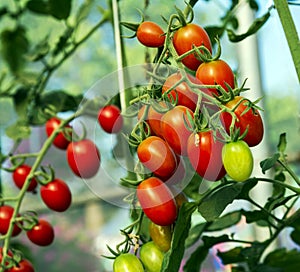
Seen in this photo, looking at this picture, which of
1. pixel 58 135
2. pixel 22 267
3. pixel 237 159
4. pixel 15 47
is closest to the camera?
pixel 237 159

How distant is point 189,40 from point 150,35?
0.14 ft

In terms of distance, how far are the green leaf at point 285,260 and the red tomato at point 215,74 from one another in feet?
1.23

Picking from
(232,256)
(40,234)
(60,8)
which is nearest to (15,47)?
(60,8)

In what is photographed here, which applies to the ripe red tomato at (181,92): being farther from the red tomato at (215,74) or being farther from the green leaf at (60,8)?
the green leaf at (60,8)

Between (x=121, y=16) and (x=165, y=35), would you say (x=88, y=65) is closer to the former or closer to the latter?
(x=121, y=16)

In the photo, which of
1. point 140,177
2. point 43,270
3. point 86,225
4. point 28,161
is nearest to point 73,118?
point 140,177

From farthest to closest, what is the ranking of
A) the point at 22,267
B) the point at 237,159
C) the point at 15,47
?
1. the point at 15,47
2. the point at 22,267
3. the point at 237,159

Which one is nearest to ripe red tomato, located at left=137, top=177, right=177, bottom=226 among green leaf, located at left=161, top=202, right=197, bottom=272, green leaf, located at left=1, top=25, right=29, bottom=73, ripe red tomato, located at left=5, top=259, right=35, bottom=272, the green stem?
green leaf, located at left=161, top=202, right=197, bottom=272

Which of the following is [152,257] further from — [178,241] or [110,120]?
[110,120]

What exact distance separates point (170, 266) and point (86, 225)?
2733mm

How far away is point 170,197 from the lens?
0.57 metres

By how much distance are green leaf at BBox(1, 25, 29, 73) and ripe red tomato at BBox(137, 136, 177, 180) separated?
0.72 metres

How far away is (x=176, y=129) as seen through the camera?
514 millimetres

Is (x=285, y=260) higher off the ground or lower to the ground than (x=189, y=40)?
lower
